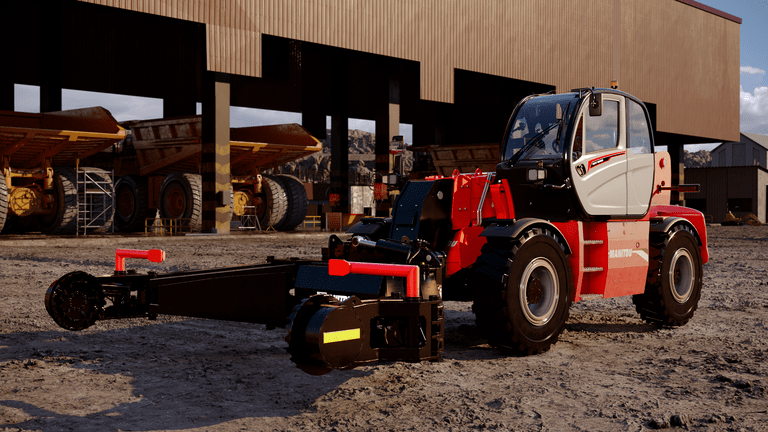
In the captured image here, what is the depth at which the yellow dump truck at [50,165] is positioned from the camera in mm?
19594

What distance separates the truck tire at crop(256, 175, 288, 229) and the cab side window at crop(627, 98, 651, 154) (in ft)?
66.0

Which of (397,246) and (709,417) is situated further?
(397,246)

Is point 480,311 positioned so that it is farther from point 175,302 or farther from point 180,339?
point 180,339

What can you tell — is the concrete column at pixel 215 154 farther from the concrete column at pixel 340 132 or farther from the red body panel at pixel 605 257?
the red body panel at pixel 605 257

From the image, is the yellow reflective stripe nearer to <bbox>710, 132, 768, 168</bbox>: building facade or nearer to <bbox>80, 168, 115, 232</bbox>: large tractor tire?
<bbox>80, 168, 115, 232</bbox>: large tractor tire

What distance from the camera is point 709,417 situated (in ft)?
13.9

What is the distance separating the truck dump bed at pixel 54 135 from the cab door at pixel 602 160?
17.0 m

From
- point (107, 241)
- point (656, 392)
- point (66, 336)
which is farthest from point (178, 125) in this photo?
point (656, 392)

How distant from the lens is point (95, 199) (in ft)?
77.0

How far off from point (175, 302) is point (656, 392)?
142 inches

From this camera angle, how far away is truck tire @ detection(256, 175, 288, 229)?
26359 mm

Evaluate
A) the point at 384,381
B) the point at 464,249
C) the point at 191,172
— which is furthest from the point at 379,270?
the point at 191,172

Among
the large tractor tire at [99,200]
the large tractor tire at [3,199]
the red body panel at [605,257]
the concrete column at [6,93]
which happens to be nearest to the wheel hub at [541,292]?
the red body panel at [605,257]

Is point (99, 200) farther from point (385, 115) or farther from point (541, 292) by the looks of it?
point (541, 292)
